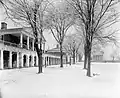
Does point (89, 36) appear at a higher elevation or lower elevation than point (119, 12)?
lower

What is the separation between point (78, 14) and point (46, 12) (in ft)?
9.48

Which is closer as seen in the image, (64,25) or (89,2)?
(89,2)

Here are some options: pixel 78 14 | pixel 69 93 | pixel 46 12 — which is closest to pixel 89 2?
pixel 78 14

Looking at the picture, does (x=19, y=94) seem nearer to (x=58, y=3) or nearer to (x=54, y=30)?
(x=58, y=3)

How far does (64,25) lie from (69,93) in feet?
42.0

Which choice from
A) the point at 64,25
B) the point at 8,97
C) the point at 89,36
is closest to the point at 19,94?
the point at 8,97

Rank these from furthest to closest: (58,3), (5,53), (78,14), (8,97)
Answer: (5,53) < (58,3) < (78,14) < (8,97)

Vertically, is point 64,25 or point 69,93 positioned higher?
point 64,25

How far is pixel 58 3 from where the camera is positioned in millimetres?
9922

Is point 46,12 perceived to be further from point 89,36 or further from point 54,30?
point 54,30

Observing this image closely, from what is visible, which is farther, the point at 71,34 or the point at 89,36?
the point at 71,34

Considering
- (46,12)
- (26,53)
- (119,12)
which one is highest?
(46,12)

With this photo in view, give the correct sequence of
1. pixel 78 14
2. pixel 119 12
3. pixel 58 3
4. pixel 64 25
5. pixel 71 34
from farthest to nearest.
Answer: pixel 71 34 → pixel 64 25 → pixel 58 3 → pixel 78 14 → pixel 119 12

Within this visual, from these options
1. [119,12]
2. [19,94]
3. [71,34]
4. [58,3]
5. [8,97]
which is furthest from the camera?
[71,34]
